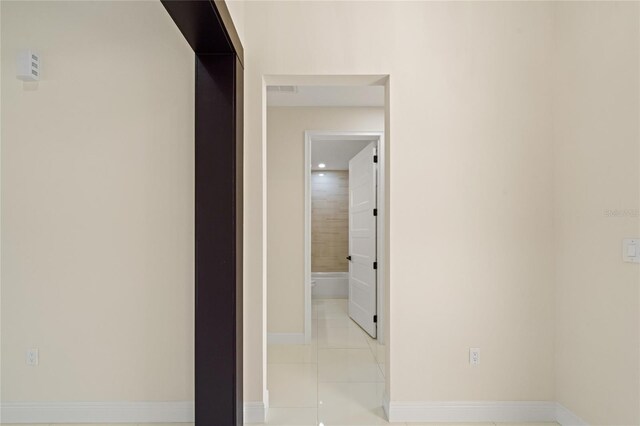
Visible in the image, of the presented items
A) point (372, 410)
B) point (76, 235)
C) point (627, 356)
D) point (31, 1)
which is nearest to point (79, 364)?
point (76, 235)

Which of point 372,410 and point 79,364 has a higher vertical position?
point 79,364

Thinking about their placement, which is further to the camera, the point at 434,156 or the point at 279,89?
the point at 279,89

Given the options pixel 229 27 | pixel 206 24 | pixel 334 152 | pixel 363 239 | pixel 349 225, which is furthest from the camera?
pixel 334 152

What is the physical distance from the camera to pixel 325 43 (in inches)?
96.0

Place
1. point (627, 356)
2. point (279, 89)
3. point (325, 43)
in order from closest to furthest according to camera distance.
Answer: point (627, 356), point (325, 43), point (279, 89)

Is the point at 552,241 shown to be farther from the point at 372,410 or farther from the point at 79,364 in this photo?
the point at 79,364

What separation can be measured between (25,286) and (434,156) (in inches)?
111

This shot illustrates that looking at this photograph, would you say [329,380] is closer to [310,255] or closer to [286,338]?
[286,338]

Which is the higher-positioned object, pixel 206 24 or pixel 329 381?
pixel 206 24

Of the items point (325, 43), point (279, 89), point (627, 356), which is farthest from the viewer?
point (279, 89)

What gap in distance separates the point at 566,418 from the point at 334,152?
15.6 feet

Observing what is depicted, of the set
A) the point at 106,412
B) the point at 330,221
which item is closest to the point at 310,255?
the point at 106,412

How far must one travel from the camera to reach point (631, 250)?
1861 millimetres

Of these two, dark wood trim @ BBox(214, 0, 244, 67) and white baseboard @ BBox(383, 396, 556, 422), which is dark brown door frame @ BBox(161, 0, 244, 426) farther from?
white baseboard @ BBox(383, 396, 556, 422)
